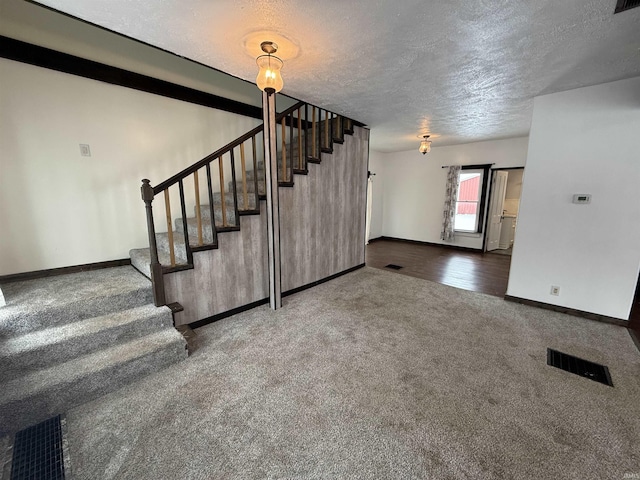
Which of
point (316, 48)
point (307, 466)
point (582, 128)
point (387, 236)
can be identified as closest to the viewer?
point (307, 466)

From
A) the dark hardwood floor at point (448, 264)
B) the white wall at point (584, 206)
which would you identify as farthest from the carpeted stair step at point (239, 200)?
the white wall at point (584, 206)

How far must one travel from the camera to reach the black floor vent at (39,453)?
128 centimetres

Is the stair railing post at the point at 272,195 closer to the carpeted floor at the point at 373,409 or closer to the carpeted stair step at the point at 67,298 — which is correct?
the carpeted floor at the point at 373,409

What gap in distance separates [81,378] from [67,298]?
796 mm

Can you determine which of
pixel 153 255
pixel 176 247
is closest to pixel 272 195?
pixel 176 247

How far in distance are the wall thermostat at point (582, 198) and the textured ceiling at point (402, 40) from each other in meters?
1.14

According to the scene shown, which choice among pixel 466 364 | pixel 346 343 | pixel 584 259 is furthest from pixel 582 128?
pixel 346 343

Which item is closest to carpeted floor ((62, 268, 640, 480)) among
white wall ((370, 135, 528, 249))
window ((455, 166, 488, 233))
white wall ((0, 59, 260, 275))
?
white wall ((0, 59, 260, 275))

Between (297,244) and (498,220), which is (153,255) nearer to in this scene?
(297,244)

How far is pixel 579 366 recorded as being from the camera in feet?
6.95

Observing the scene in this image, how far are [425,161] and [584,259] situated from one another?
4.47 meters

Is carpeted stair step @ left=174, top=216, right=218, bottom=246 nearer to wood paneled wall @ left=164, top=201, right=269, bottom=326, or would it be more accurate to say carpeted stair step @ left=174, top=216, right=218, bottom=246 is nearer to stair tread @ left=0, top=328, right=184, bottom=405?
wood paneled wall @ left=164, top=201, right=269, bottom=326

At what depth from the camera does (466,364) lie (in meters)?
2.12

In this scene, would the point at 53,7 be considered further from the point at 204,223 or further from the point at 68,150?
the point at 204,223
